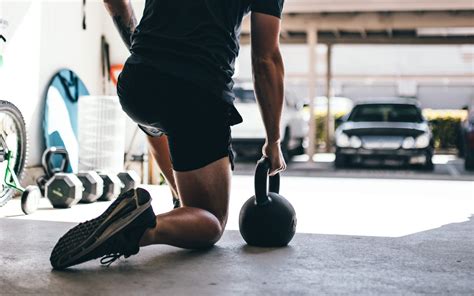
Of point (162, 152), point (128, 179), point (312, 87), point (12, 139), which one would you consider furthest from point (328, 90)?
point (162, 152)

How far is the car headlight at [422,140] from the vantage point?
12.4 meters

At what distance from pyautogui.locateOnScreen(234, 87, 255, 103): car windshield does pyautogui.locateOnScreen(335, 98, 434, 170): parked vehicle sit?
6.05ft

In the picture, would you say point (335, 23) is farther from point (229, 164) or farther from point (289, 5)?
point (229, 164)

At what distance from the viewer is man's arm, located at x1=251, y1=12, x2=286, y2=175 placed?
3553 millimetres

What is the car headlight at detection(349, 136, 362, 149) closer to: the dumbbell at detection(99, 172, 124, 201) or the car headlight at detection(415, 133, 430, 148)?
the car headlight at detection(415, 133, 430, 148)

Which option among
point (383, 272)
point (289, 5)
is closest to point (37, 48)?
point (383, 272)

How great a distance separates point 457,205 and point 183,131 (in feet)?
14.2

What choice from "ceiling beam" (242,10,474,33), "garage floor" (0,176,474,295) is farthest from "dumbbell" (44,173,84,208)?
"ceiling beam" (242,10,474,33)

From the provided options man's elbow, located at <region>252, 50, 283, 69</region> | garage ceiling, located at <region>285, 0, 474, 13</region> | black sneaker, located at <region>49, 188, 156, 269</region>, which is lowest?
black sneaker, located at <region>49, 188, 156, 269</region>

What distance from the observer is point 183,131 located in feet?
11.4

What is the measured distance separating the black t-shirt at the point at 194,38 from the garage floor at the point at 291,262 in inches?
34.1

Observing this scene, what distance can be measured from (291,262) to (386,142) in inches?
360

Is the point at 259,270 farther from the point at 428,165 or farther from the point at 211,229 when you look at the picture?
the point at 428,165

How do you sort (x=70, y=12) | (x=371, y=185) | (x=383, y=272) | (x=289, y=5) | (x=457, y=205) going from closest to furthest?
(x=383, y=272), (x=457, y=205), (x=70, y=12), (x=371, y=185), (x=289, y=5)
